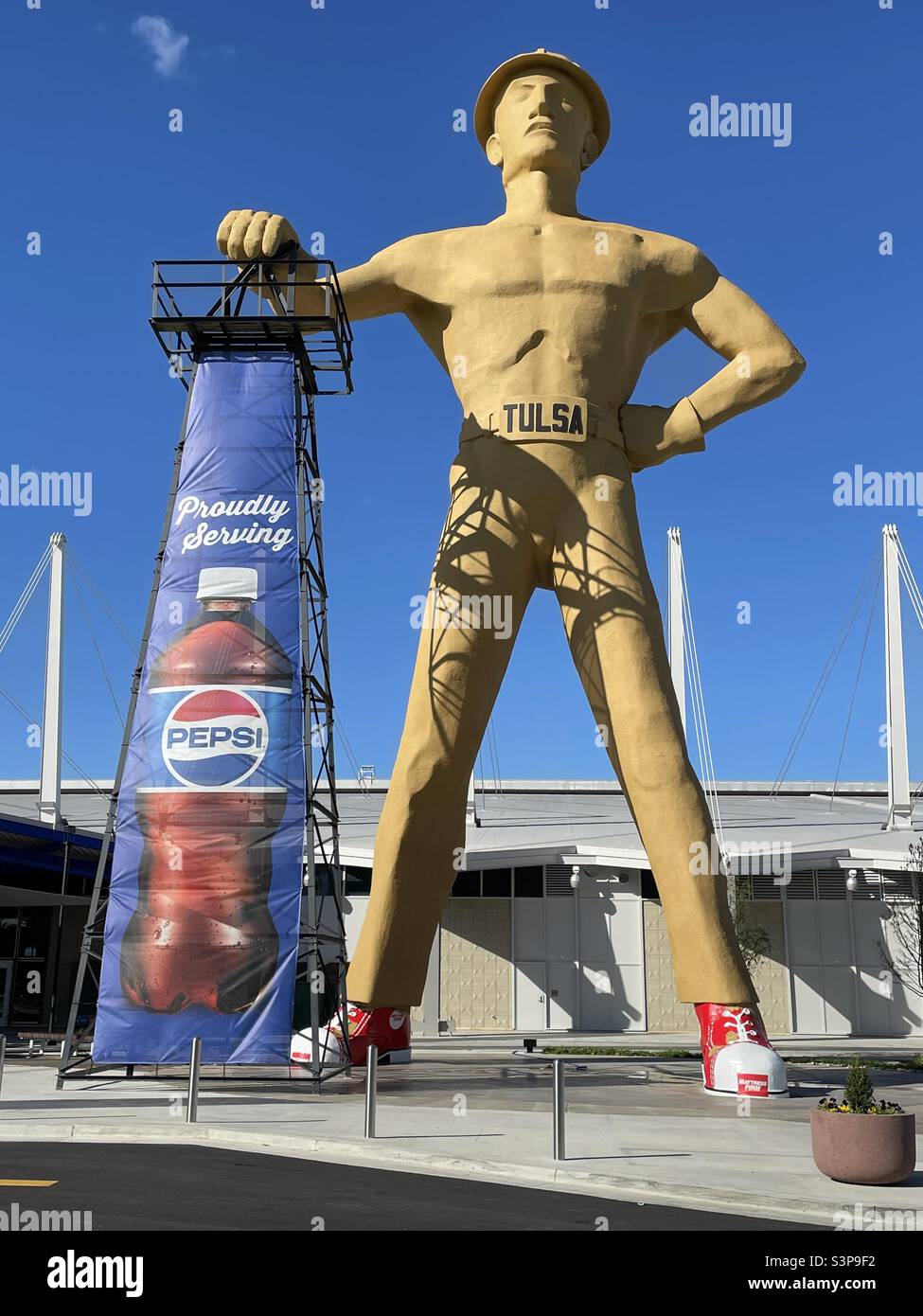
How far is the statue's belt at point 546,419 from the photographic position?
15.6 m

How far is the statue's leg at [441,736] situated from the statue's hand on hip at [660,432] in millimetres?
1965

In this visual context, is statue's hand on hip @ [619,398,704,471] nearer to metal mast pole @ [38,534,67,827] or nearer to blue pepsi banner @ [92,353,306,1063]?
blue pepsi banner @ [92,353,306,1063]

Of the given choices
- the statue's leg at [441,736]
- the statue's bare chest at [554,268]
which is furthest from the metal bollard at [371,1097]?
the statue's bare chest at [554,268]

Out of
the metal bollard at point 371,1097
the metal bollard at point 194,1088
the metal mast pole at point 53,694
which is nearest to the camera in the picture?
the metal bollard at point 371,1097

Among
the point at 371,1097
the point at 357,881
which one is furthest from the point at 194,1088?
the point at 357,881

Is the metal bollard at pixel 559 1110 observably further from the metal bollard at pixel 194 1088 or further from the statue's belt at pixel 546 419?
the statue's belt at pixel 546 419

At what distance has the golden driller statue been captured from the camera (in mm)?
15422

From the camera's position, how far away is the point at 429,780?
15453 mm

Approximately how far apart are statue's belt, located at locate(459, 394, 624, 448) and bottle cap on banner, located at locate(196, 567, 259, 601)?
3626 mm

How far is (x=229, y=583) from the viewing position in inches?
621

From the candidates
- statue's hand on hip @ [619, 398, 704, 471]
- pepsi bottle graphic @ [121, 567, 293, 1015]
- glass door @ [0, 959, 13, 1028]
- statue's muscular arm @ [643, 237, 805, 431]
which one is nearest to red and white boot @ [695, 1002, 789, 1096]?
pepsi bottle graphic @ [121, 567, 293, 1015]

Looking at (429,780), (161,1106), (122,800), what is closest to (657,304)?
(429,780)

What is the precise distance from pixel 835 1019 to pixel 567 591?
19680mm
